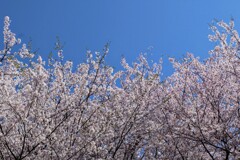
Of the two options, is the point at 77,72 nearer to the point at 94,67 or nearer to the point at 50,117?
the point at 94,67

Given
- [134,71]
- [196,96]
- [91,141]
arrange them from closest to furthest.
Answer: [91,141]
[196,96]
[134,71]

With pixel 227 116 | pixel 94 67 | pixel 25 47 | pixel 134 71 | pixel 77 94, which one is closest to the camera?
pixel 25 47

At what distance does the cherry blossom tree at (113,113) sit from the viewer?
7.44m

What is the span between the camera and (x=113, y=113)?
337 inches

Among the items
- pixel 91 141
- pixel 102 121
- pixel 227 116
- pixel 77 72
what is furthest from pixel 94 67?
pixel 227 116

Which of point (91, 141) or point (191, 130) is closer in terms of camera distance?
point (91, 141)

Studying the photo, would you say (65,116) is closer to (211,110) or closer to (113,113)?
(113,113)

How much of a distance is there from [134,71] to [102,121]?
5.35m

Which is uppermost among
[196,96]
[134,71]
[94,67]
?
[134,71]

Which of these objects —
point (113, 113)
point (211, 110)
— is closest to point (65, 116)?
point (113, 113)

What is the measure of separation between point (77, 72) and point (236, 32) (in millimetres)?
5605

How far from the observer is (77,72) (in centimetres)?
1119

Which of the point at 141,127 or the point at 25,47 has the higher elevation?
the point at 25,47

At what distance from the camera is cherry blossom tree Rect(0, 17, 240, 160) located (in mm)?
7438
